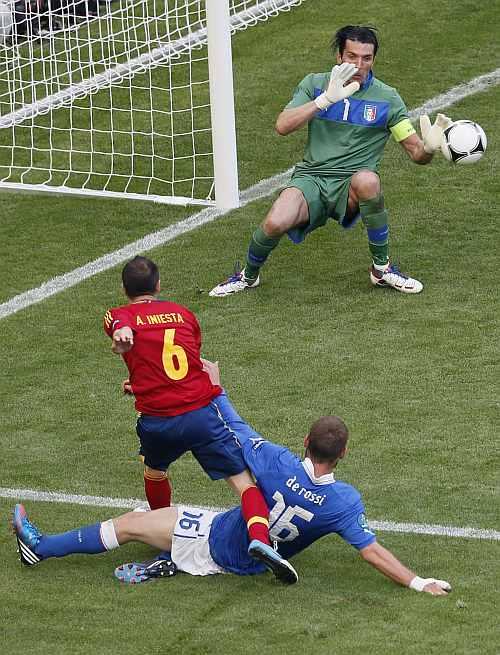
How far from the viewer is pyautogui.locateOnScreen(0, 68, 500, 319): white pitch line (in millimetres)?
9680

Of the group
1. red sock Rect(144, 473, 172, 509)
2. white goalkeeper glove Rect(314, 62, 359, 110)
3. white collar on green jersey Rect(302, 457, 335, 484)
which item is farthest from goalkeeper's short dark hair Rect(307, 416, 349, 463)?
white goalkeeper glove Rect(314, 62, 359, 110)

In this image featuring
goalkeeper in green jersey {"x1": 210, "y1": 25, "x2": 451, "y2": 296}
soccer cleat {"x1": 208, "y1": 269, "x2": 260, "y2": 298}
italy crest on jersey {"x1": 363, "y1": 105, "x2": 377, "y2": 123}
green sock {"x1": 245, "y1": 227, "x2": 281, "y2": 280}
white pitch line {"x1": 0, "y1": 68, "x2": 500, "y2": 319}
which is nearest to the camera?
goalkeeper in green jersey {"x1": 210, "y1": 25, "x2": 451, "y2": 296}

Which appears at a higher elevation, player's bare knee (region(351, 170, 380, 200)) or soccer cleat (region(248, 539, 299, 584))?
player's bare knee (region(351, 170, 380, 200))

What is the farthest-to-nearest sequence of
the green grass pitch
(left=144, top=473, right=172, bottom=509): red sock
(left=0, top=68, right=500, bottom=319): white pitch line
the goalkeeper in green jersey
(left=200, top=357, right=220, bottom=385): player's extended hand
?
1. (left=0, top=68, right=500, bottom=319): white pitch line
2. the goalkeeper in green jersey
3. (left=144, top=473, right=172, bottom=509): red sock
4. (left=200, top=357, right=220, bottom=385): player's extended hand
5. the green grass pitch

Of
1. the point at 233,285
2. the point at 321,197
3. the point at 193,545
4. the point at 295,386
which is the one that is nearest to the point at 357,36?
the point at 321,197

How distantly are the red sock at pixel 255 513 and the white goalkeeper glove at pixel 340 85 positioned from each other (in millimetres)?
3438

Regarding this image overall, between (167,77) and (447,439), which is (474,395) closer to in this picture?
(447,439)

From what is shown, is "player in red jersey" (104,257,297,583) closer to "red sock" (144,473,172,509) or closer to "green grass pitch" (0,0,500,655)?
"red sock" (144,473,172,509)

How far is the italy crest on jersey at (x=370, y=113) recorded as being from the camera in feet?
30.0

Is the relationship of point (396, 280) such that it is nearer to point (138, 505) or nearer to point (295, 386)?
point (295, 386)

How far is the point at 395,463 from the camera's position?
7102 mm

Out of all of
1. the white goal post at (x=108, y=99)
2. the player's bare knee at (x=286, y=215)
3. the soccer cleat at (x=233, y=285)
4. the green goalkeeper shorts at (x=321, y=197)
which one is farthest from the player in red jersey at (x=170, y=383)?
the white goal post at (x=108, y=99)

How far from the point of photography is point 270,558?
18.5ft

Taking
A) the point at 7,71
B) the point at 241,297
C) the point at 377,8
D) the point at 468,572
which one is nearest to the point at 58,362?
the point at 241,297
